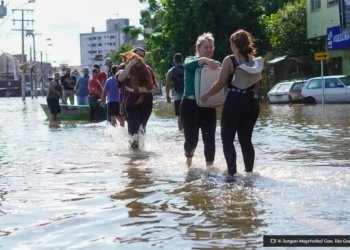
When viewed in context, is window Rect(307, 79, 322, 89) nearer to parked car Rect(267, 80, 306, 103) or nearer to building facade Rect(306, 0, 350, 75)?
parked car Rect(267, 80, 306, 103)

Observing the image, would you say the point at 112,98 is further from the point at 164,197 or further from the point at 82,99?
the point at 82,99

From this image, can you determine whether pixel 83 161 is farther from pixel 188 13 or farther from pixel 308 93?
pixel 188 13

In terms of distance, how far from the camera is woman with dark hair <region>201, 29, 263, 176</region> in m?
7.51

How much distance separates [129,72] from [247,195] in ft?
13.8

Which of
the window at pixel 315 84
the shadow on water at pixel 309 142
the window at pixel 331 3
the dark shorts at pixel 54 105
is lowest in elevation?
the shadow on water at pixel 309 142

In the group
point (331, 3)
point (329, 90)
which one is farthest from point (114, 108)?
point (331, 3)

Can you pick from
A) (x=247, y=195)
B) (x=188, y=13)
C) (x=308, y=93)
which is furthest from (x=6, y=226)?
(x=188, y=13)

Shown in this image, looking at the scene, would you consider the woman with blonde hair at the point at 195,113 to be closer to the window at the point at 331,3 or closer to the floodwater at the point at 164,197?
the floodwater at the point at 164,197

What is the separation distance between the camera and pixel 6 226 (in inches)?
218

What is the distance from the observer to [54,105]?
2036 centimetres

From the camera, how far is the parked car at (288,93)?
3353 centimetres

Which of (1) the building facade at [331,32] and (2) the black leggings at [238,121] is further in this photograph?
(1) the building facade at [331,32]

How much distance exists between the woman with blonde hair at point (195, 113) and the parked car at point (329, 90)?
77.0 ft

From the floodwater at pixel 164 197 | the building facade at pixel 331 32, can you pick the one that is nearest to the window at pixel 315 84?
the building facade at pixel 331 32
